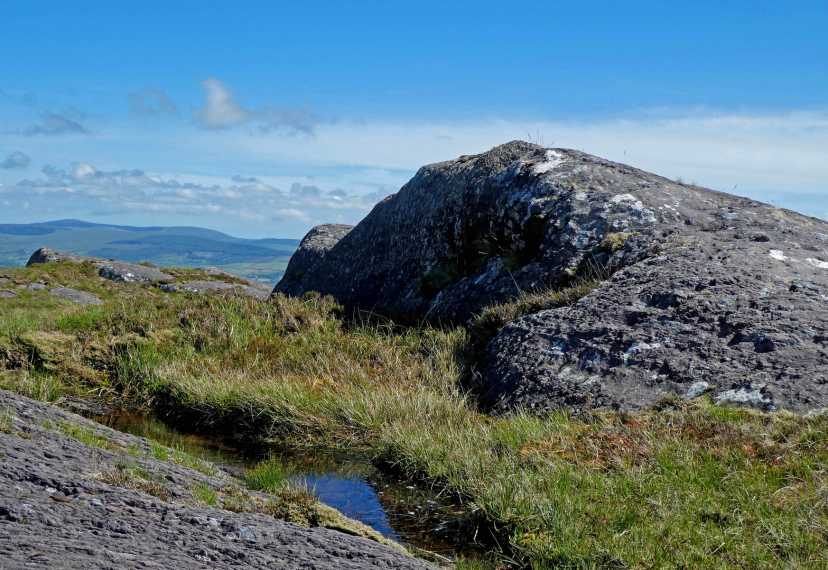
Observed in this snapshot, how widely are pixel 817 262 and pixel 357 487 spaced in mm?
7504

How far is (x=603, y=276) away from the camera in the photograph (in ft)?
38.4

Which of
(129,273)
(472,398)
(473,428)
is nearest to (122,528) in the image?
(473,428)

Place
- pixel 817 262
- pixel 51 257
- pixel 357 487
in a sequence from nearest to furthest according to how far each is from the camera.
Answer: pixel 357 487 < pixel 817 262 < pixel 51 257

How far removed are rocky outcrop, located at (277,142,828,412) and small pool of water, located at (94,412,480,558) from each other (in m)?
2.27

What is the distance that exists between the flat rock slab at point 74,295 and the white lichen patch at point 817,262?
19789mm

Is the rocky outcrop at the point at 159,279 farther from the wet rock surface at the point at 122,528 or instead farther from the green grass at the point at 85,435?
the wet rock surface at the point at 122,528

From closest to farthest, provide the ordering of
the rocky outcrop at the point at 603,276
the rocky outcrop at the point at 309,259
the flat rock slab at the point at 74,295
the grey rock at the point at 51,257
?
the rocky outcrop at the point at 603,276
the rocky outcrop at the point at 309,259
the flat rock slab at the point at 74,295
the grey rock at the point at 51,257

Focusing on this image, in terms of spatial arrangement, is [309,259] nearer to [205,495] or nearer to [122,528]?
[205,495]

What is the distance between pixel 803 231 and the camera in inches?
478

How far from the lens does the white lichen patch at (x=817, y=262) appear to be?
1088 cm

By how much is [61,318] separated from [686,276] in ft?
36.2

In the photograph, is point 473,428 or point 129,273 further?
point 129,273

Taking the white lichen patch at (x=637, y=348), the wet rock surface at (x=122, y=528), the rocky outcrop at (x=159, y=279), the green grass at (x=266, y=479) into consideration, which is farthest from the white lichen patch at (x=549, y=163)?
the rocky outcrop at (x=159, y=279)

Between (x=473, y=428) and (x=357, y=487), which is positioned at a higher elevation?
(x=473, y=428)
